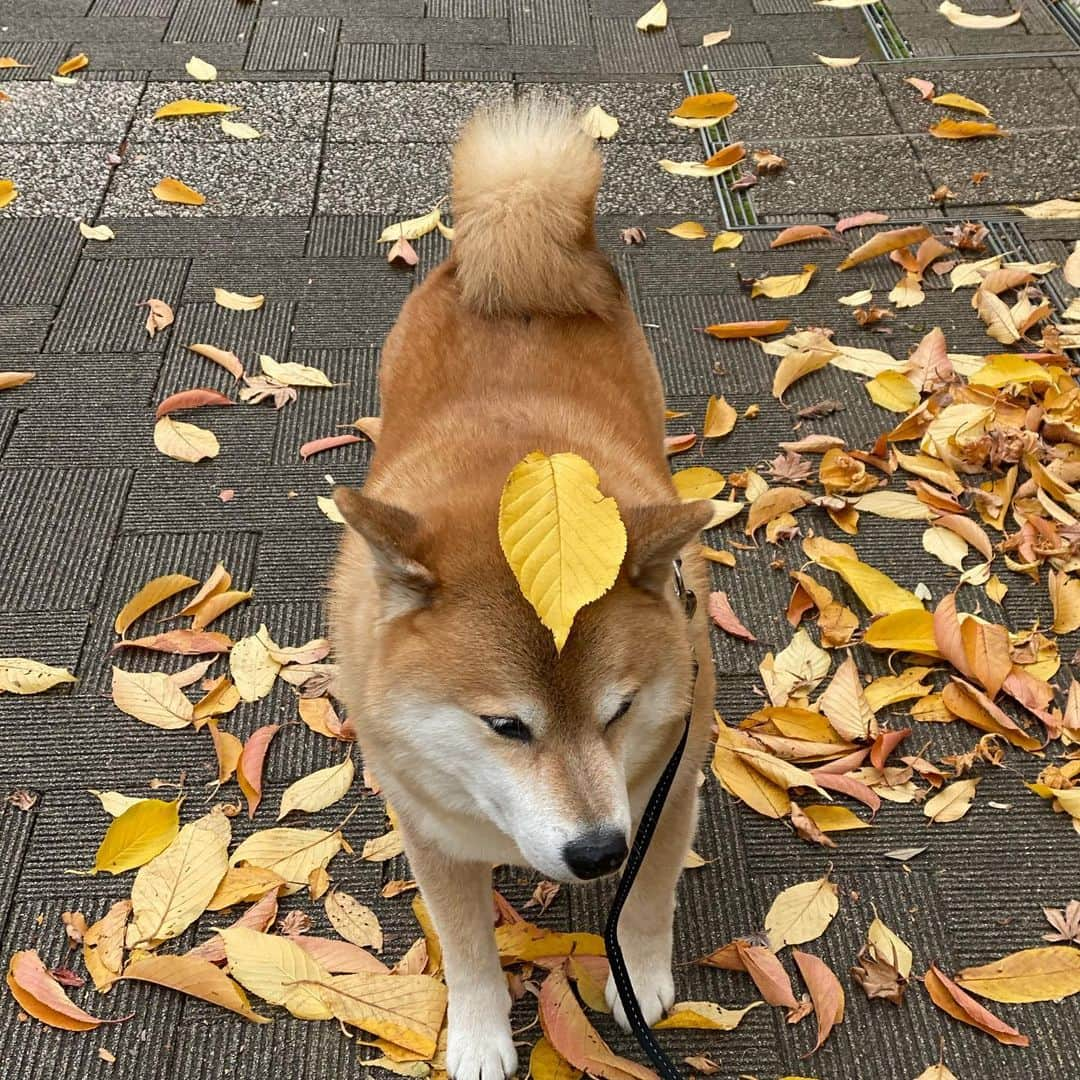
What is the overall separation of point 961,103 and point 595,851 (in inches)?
157

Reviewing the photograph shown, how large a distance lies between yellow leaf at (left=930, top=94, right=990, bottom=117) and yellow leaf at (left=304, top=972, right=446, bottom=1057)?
4.03 metres

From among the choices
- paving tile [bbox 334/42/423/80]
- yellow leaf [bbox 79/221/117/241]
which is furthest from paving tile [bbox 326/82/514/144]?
yellow leaf [bbox 79/221/117/241]

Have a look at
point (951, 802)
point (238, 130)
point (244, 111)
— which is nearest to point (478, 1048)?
point (951, 802)

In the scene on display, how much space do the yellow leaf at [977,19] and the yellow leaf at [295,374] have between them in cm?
357

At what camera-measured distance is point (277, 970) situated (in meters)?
2.06

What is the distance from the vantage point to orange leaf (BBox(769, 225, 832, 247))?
384 centimetres

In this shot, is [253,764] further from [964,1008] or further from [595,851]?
[964,1008]

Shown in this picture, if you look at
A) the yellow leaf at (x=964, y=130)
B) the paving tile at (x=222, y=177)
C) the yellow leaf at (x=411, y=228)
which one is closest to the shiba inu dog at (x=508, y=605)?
the yellow leaf at (x=411, y=228)

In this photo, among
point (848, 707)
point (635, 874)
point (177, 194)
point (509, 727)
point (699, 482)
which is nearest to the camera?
point (509, 727)

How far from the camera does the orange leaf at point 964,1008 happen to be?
1984mm

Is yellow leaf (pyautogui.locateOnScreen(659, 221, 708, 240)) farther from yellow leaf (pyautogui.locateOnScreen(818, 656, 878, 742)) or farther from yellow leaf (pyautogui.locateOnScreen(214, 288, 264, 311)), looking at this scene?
yellow leaf (pyautogui.locateOnScreen(818, 656, 878, 742))

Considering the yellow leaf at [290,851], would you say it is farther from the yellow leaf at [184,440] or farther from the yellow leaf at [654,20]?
the yellow leaf at [654,20]

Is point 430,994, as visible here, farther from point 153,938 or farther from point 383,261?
point 383,261

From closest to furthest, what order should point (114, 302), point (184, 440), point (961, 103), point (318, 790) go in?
point (318, 790) → point (184, 440) → point (114, 302) → point (961, 103)
